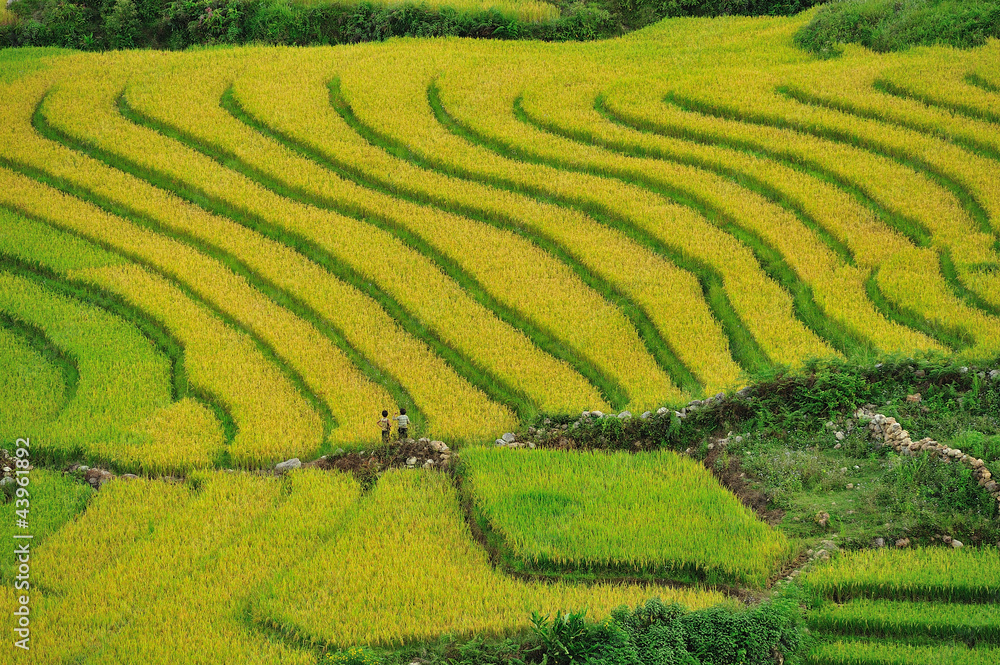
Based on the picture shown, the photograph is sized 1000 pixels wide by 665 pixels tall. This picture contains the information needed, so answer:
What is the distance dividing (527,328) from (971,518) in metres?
6.44

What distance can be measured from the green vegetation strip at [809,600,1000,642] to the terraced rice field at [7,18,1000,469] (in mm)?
4103

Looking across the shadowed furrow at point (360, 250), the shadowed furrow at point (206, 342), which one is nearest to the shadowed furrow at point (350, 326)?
the shadowed furrow at point (360, 250)

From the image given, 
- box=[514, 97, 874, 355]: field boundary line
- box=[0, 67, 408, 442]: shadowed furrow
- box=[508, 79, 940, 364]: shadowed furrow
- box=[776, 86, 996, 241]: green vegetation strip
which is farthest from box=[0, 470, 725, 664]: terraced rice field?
box=[776, 86, 996, 241]: green vegetation strip

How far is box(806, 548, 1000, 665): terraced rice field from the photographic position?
8.65m

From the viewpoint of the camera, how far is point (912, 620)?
8914 mm

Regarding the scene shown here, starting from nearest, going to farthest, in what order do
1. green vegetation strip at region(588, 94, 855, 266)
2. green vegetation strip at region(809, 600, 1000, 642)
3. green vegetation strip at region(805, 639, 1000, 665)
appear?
green vegetation strip at region(805, 639, 1000, 665) < green vegetation strip at region(809, 600, 1000, 642) < green vegetation strip at region(588, 94, 855, 266)

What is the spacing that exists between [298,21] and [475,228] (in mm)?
12206

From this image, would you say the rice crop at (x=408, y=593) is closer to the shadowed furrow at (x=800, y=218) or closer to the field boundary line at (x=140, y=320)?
→ the field boundary line at (x=140, y=320)

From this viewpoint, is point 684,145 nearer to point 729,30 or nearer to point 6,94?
point 729,30

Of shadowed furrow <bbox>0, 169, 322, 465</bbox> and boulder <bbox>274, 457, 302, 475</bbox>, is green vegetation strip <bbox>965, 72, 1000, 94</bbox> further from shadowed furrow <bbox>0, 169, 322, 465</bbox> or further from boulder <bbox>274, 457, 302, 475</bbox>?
boulder <bbox>274, 457, 302, 475</bbox>

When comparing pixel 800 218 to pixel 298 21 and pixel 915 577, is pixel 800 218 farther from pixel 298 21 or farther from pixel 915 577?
pixel 298 21

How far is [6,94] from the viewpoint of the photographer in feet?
72.9

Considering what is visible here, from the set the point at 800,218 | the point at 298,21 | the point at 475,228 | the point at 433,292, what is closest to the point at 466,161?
the point at 475,228

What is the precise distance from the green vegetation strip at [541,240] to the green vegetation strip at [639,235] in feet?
0.82
